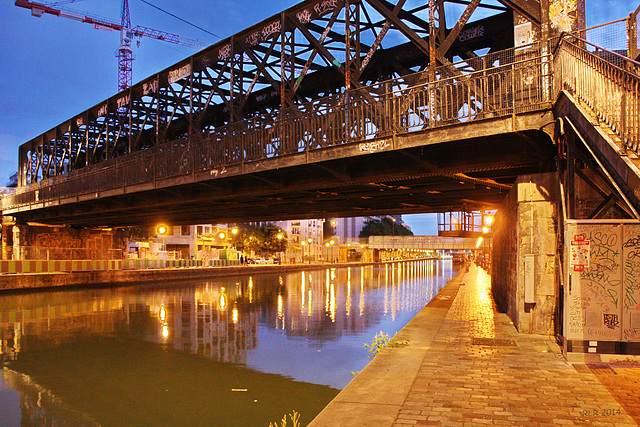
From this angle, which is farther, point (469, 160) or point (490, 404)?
point (469, 160)

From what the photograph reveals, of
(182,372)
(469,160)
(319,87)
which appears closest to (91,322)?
(182,372)

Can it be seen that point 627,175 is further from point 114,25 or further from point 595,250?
point 114,25

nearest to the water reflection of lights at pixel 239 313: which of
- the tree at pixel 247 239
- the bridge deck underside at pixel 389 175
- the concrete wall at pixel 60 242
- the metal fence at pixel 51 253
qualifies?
the bridge deck underside at pixel 389 175

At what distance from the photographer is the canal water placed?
8531mm

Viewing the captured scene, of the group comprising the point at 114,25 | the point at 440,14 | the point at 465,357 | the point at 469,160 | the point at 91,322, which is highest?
the point at 114,25

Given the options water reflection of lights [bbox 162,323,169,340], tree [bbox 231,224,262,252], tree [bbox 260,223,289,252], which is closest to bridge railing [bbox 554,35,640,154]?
water reflection of lights [bbox 162,323,169,340]

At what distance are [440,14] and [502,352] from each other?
8.97m

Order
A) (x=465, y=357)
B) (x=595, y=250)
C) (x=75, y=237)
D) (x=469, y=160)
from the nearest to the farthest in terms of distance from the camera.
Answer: (x=595, y=250) < (x=465, y=357) < (x=469, y=160) < (x=75, y=237)

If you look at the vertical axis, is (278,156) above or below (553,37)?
below

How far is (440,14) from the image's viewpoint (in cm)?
1335

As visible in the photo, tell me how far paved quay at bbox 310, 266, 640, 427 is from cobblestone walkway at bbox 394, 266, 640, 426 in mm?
10

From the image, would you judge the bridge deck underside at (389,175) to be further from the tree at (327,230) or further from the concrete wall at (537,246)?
the tree at (327,230)

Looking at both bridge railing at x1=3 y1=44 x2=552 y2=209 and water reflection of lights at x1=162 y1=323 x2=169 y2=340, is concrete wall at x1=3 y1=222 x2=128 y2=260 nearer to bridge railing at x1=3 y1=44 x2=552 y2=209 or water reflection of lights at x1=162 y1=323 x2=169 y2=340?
bridge railing at x1=3 y1=44 x2=552 y2=209

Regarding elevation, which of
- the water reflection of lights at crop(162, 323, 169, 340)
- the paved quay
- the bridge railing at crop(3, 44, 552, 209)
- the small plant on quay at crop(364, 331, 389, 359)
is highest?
the bridge railing at crop(3, 44, 552, 209)
